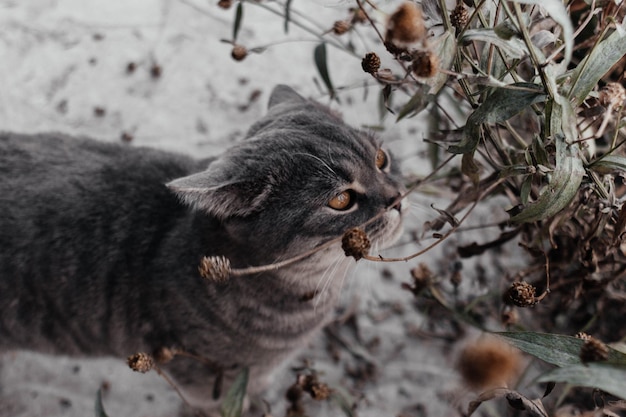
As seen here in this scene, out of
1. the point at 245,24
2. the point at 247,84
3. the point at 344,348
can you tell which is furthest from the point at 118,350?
the point at 245,24

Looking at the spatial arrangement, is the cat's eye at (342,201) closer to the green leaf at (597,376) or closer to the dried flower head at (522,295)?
the dried flower head at (522,295)

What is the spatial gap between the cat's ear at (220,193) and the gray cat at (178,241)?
2cm

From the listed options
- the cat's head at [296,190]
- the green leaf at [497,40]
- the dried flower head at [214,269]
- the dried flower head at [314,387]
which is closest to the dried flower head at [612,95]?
the green leaf at [497,40]

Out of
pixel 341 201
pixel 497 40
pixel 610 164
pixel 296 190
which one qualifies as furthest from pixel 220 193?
pixel 610 164

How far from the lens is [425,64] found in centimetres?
83

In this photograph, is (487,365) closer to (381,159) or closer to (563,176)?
(563,176)

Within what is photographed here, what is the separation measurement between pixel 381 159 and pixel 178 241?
22.2 inches

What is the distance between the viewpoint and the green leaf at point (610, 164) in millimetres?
944

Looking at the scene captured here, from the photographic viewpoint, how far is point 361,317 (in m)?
2.04

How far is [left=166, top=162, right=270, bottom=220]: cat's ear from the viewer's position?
113cm

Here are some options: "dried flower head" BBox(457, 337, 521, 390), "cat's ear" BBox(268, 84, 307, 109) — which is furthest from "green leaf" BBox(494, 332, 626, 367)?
"cat's ear" BBox(268, 84, 307, 109)

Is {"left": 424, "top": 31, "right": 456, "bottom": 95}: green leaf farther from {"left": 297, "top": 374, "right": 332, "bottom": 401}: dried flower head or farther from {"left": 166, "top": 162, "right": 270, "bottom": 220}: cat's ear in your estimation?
{"left": 297, "top": 374, "right": 332, "bottom": 401}: dried flower head

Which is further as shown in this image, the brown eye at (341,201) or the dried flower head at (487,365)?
the brown eye at (341,201)

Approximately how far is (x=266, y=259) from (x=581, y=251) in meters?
0.72
